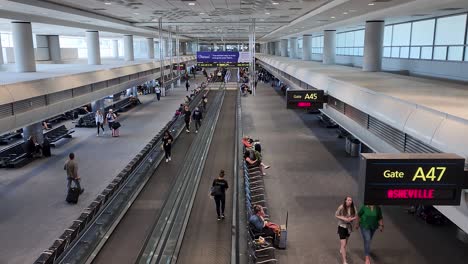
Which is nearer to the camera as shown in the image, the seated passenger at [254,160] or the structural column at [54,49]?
the seated passenger at [254,160]

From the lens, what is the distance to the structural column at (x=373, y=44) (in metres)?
20.2

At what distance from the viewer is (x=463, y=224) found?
5.88 meters

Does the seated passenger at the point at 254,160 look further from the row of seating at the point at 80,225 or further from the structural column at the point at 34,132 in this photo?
the structural column at the point at 34,132

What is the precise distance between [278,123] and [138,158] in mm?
11781

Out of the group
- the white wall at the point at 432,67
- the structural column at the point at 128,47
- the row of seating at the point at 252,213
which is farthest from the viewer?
the structural column at the point at 128,47

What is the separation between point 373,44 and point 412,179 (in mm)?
16296

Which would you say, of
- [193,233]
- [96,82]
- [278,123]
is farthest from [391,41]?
[193,233]

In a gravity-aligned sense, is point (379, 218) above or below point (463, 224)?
below

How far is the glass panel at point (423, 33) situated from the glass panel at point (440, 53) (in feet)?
2.87

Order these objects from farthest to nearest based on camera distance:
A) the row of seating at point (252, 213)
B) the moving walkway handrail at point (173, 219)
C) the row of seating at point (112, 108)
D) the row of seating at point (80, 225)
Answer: the row of seating at point (112, 108) → the moving walkway handrail at point (173, 219) → the row of seating at point (252, 213) → the row of seating at point (80, 225)

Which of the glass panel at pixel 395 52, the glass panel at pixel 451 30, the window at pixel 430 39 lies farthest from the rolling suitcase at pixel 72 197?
the glass panel at pixel 395 52

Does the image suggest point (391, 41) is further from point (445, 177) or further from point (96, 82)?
point (445, 177)

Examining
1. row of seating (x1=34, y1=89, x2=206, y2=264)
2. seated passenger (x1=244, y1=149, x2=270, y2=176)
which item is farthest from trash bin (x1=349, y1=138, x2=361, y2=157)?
row of seating (x1=34, y1=89, x2=206, y2=264)

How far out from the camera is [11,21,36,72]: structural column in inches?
733
